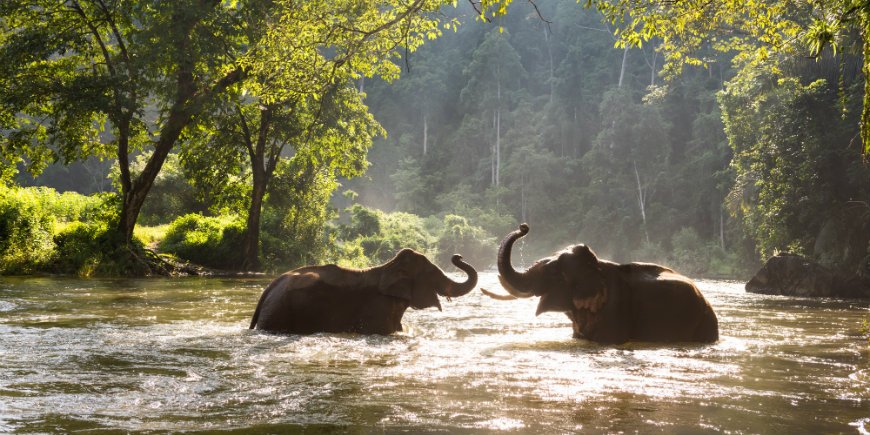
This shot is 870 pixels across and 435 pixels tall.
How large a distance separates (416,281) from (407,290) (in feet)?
0.71

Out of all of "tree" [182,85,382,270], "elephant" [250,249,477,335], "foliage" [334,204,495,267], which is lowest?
"elephant" [250,249,477,335]

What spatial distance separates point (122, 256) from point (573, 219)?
50.9 meters

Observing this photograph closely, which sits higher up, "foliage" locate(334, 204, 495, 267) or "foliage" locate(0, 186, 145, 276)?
"foliage" locate(334, 204, 495, 267)

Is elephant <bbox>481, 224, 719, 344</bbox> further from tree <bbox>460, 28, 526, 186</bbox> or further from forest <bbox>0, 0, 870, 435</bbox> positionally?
tree <bbox>460, 28, 526, 186</bbox>

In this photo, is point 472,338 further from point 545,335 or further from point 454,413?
point 454,413

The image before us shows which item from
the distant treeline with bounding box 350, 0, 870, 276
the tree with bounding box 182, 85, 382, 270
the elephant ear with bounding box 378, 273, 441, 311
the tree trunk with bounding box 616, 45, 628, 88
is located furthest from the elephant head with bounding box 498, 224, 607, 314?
the tree trunk with bounding box 616, 45, 628, 88

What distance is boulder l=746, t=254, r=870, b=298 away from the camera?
69.3ft

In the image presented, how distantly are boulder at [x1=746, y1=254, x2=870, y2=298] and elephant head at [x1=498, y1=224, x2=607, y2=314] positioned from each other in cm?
1527

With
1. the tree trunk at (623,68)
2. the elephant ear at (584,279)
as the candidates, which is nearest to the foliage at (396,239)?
the tree trunk at (623,68)

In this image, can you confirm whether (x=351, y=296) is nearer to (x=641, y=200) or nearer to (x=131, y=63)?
(x=131, y=63)

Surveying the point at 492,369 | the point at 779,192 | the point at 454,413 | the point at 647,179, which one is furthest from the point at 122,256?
the point at 647,179

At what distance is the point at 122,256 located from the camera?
2127cm

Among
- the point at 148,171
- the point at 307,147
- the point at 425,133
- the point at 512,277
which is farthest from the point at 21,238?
the point at 425,133

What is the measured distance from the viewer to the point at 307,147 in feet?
91.2
